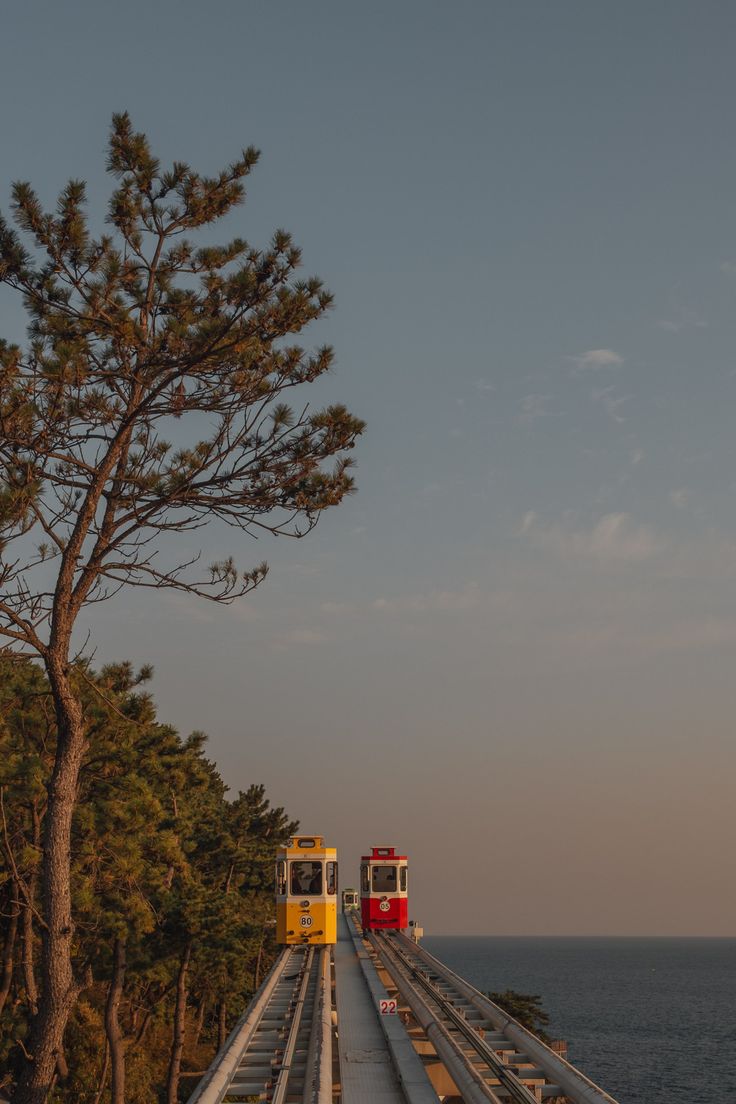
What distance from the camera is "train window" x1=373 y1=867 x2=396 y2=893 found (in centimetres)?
3700

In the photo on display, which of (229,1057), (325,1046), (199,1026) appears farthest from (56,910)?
(199,1026)

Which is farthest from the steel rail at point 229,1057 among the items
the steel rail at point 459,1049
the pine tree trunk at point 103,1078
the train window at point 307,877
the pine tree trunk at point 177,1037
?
the pine tree trunk at point 177,1037

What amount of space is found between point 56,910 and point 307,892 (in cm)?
1458

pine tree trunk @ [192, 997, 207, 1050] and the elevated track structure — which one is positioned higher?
the elevated track structure

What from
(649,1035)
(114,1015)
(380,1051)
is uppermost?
(380,1051)

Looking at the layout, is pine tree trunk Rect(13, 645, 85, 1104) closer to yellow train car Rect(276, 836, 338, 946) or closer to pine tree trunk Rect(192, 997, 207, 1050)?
yellow train car Rect(276, 836, 338, 946)

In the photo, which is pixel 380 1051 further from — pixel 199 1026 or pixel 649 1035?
pixel 649 1035

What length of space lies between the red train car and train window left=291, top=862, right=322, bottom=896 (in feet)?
28.4

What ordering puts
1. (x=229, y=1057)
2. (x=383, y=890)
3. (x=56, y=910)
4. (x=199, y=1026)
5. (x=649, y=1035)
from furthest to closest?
(x=649, y=1035) < (x=199, y=1026) < (x=383, y=890) < (x=56, y=910) < (x=229, y=1057)

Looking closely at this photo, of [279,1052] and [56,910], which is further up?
[56,910]

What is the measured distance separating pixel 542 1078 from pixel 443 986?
9477 mm

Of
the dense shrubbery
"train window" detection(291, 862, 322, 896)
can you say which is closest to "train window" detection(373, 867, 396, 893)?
the dense shrubbery

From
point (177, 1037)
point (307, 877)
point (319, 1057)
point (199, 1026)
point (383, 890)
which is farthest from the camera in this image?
point (199, 1026)

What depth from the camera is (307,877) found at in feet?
93.1
